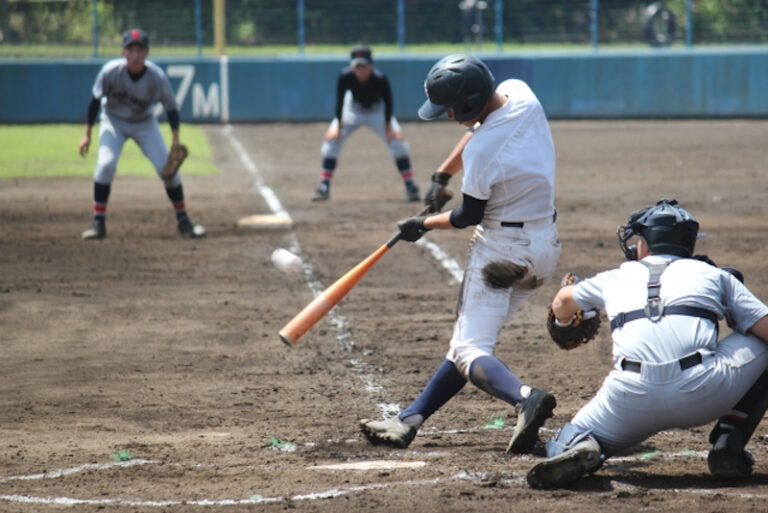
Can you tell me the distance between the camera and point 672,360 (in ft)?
16.0

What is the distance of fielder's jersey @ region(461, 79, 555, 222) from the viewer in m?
5.59

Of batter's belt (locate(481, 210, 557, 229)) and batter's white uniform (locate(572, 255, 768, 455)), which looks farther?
batter's belt (locate(481, 210, 557, 229))

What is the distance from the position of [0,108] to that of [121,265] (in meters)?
18.7

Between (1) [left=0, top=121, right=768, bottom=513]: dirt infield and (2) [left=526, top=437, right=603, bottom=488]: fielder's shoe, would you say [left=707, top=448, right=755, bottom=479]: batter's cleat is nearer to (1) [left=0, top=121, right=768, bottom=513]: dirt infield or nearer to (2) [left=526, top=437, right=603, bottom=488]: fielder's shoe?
(1) [left=0, top=121, right=768, bottom=513]: dirt infield

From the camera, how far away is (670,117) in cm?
2797

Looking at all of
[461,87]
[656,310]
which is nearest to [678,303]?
[656,310]

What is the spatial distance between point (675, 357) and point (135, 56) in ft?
28.4

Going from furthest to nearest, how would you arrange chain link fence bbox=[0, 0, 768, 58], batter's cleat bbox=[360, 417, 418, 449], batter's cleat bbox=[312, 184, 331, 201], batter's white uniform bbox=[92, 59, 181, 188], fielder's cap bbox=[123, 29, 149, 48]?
chain link fence bbox=[0, 0, 768, 58]
batter's cleat bbox=[312, 184, 331, 201]
batter's white uniform bbox=[92, 59, 181, 188]
fielder's cap bbox=[123, 29, 149, 48]
batter's cleat bbox=[360, 417, 418, 449]

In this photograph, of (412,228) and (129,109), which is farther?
(129,109)

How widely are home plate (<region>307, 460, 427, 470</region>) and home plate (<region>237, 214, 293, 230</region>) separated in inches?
325

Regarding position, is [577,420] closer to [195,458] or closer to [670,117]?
[195,458]

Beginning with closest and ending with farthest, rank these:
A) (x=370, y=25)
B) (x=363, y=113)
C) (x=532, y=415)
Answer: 1. (x=532, y=415)
2. (x=363, y=113)
3. (x=370, y=25)

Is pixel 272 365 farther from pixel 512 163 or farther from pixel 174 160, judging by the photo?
pixel 174 160

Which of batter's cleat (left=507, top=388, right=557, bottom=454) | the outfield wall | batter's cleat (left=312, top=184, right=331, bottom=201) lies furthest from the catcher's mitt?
the outfield wall
